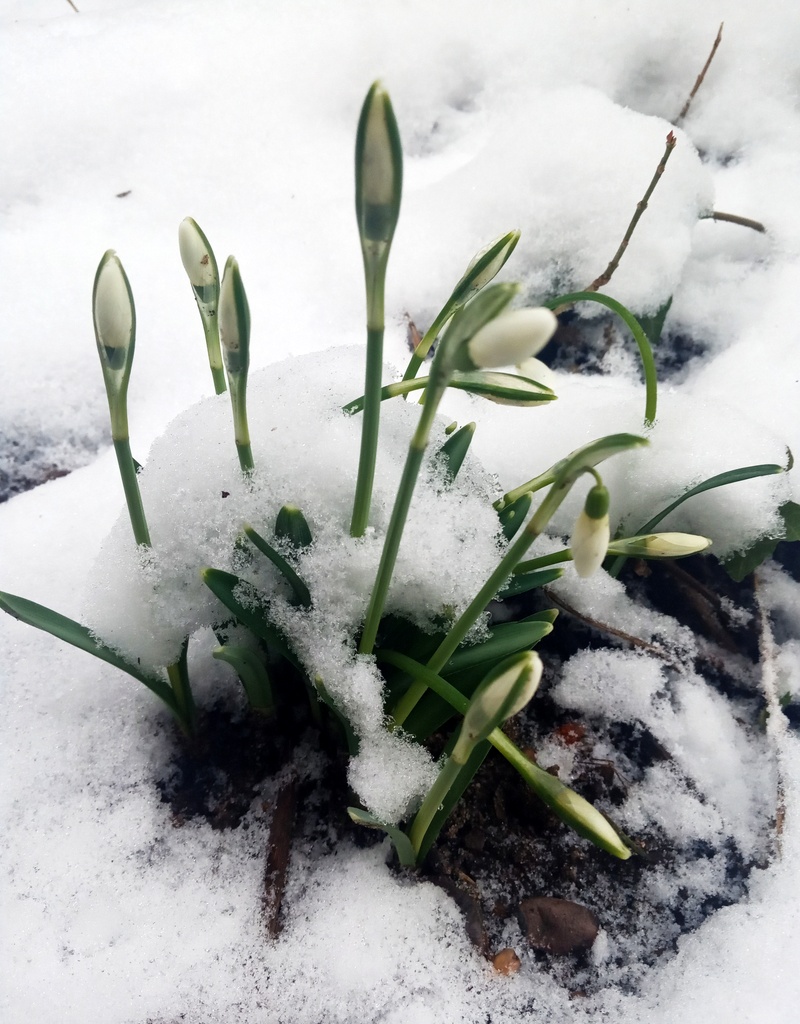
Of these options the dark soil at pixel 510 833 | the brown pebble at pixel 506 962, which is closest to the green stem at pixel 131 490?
the dark soil at pixel 510 833

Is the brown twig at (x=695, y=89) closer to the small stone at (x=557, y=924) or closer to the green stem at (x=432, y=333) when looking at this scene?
the green stem at (x=432, y=333)

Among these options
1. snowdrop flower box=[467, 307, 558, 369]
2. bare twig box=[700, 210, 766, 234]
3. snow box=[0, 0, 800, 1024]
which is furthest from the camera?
bare twig box=[700, 210, 766, 234]

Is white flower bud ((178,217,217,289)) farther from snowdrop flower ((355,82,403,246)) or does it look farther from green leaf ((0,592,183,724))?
green leaf ((0,592,183,724))

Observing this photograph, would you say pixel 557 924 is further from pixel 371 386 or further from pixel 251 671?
pixel 371 386

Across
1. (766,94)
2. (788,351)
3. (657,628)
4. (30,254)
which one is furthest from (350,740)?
(766,94)

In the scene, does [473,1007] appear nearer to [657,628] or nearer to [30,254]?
[657,628]

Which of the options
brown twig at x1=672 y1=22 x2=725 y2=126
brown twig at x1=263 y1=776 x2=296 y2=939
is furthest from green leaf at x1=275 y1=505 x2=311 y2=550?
brown twig at x1=672 y1=22 x2=725 y2=126
